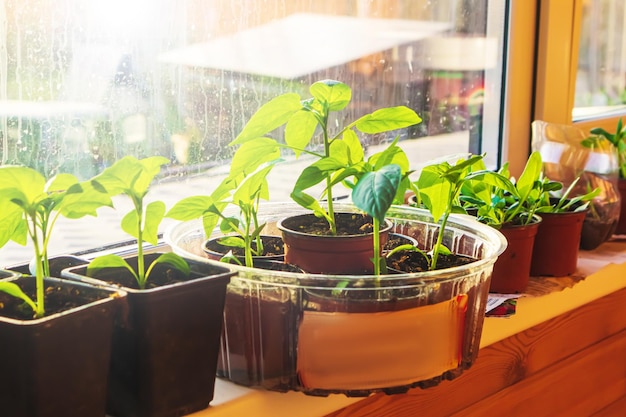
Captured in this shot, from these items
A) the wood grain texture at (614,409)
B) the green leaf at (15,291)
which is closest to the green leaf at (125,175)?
the green leaf at (15,291)

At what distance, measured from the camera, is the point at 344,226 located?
0.90m

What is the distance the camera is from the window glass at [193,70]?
2.88 ft

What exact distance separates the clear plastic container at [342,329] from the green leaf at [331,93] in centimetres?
20

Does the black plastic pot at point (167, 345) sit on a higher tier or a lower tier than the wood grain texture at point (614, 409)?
higher

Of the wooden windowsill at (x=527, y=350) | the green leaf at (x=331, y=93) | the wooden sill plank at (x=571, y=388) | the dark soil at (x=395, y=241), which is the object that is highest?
the green leaf at (x=331, y=93)

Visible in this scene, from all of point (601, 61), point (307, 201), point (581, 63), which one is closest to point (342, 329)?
point (307, 201)

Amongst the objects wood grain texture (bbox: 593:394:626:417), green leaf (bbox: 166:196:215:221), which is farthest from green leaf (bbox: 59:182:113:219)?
wood grain texture (bbox: 593:394:626:417)

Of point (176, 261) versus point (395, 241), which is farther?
point (395, 241)

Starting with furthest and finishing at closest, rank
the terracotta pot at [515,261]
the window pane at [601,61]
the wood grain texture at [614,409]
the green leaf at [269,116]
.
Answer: the window pane at [601,61] < the wood grain texture at [614,409] < the terracotta pot at [515,261] < the green leaf at [269,116]

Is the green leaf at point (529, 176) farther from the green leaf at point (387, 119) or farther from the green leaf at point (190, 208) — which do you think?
the green leaf at point (190, 208)

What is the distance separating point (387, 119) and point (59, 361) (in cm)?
43

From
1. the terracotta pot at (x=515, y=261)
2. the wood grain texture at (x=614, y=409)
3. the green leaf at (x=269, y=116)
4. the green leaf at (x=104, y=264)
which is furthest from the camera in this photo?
the wood grain texture at (x=614, y=409)

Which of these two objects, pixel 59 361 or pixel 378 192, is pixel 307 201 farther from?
pixel 59 361

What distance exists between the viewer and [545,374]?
3.93 feet
